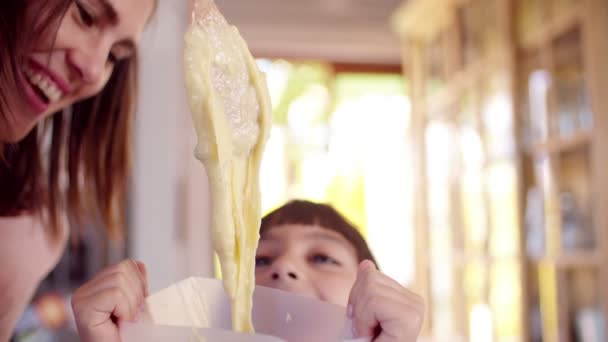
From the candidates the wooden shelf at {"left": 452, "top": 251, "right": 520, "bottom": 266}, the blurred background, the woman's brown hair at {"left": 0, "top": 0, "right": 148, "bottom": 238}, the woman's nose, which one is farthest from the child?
the wooden shelf at {"left": 452, "top": 251, "right": 520, "bottom": 266}

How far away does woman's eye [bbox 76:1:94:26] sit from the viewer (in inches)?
32.3

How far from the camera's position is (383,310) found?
20.7 inches

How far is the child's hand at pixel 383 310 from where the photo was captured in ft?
1.72

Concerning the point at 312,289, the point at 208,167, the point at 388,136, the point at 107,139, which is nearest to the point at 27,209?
the point at 107,139

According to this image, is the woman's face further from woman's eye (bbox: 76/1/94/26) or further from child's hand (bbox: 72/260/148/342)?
child's hand (bbox: 72/260/148/342)

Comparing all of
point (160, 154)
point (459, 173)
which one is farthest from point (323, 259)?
point (459, 173)

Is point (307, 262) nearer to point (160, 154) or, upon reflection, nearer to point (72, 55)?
point (72, 55)

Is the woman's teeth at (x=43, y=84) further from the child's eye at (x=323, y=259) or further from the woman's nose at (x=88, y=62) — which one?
the child's eye at (x=323, y=259)

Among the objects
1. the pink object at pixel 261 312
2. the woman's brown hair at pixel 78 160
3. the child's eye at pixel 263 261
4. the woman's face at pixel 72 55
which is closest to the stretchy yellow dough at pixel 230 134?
the pink object at pixel 261 312

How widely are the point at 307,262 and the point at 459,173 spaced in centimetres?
243

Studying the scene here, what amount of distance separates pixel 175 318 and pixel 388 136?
378cm

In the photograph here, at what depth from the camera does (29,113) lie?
867 mm

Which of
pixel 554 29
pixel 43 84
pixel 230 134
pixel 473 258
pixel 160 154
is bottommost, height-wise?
pixel 473 258

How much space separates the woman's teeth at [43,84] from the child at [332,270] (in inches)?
13.4
